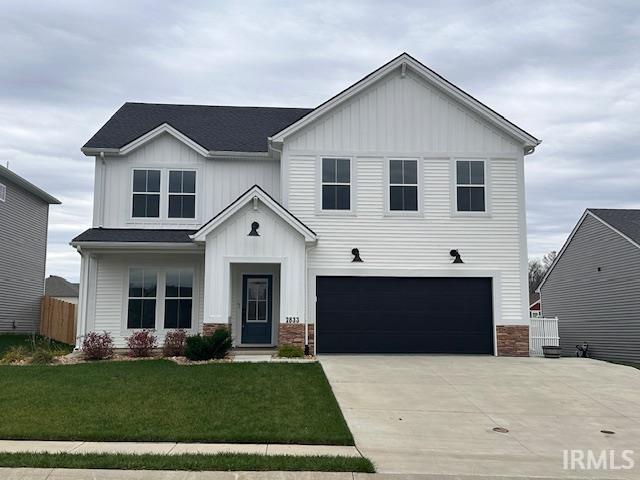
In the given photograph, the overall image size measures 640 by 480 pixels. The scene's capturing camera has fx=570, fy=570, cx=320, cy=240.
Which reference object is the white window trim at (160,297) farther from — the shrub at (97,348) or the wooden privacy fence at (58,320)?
the wooden privacy fence at (58,320)

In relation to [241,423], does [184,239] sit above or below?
above

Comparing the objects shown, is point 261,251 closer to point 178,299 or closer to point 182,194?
point 178,299

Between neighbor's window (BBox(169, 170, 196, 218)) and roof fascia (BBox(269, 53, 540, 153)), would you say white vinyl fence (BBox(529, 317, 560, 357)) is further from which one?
neighbor's window (BBox(169, 170, 196, 218))

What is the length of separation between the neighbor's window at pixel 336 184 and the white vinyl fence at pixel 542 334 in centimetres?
690

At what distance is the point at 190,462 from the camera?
23.3 feet

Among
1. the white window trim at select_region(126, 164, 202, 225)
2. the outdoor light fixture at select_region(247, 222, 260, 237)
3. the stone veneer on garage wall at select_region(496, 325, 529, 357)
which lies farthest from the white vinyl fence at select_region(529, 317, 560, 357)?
the white window trim at select_region(126, 164, 202, 225)

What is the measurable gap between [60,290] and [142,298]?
41116mm

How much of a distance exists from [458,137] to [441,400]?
929cm

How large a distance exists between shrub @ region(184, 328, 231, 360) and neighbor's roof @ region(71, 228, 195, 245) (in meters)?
3.59

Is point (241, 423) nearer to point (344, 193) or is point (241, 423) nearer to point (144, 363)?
point (144, 363)

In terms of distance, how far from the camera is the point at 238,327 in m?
17.4

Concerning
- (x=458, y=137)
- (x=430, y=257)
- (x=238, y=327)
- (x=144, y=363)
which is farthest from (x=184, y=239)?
(x=458, y=137)

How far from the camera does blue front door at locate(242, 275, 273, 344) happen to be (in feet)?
57.3

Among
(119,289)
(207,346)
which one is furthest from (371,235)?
(119,289)
